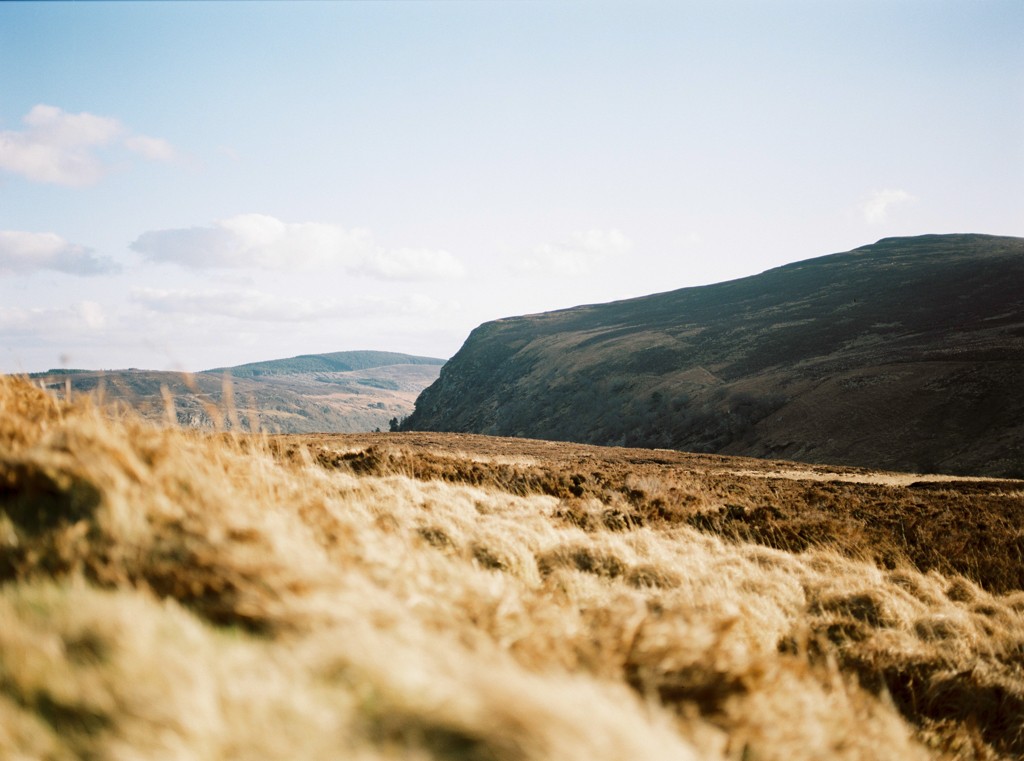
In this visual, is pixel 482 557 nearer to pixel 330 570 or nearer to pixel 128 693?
pixel 330 570

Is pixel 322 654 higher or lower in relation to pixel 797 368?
higher

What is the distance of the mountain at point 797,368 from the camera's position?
49875 millimetres

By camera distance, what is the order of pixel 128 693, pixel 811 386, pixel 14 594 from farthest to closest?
1. pixel 811 386
2. pixel 14 594
3. pixel 128 693

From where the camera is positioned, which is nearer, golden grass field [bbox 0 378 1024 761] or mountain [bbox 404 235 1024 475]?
golden grass field [bbox 0 378 1024 761]

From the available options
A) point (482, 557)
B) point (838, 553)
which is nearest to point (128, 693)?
point (482, 557)

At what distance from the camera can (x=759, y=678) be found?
8.66 feet

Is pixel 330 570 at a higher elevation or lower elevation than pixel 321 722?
higher

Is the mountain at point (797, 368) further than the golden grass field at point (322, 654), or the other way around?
the mountain at point (797, 368)

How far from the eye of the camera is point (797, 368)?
73.1 m

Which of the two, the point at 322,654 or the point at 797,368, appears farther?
the point at 797,368

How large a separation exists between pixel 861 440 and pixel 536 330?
100326 millimetres

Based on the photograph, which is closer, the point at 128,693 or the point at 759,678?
the point at 128,693

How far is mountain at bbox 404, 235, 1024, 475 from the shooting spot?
164ft

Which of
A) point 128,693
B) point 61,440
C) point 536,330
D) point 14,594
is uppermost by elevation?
point 536,330
